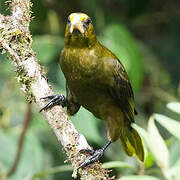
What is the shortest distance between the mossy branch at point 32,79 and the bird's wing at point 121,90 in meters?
0.70

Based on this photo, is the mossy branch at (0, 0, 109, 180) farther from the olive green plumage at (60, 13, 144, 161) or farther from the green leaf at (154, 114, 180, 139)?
the green leaf at (154, 114, 180, 139)

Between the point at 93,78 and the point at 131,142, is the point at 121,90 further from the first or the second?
the point at 131,142

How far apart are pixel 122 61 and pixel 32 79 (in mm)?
1651

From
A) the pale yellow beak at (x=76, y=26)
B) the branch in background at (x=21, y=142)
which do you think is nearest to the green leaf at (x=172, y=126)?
the pale yellow beak at (x=76, y=26)

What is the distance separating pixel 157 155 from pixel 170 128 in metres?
0.08

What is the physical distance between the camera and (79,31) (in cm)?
227

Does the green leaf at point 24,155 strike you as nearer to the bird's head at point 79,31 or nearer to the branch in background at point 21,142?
the branch in background at point 21,142

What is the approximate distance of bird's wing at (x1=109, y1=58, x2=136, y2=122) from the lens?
2.61m

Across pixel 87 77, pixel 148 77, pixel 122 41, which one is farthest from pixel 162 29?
pixel 87 77

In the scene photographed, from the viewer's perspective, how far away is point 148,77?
470 cm

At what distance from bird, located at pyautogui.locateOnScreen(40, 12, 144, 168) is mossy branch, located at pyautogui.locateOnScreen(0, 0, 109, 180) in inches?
10.5

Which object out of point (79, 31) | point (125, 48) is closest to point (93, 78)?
point (79, 31)

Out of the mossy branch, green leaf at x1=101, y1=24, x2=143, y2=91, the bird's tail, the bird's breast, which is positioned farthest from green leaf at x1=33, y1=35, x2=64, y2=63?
the mossy branch

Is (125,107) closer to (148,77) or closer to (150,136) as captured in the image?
(150,136)
